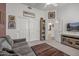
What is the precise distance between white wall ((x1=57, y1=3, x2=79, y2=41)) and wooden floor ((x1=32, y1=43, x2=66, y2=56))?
36cm

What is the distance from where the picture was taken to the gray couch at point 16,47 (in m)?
2.27

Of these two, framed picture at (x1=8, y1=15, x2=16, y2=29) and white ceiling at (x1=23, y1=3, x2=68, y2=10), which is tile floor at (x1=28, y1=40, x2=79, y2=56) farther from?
white ceiling at (x1=23, y1=3, x2=68, y2=10)

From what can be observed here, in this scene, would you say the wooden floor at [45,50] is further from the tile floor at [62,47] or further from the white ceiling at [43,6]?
the white ceiling at [43,6]

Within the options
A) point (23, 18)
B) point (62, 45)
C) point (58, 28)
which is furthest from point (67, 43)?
point (23, 18)

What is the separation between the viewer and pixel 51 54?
237 cm

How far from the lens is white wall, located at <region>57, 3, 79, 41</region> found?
7.80ft

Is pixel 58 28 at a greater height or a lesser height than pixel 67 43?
greater

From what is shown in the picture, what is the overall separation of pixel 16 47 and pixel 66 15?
108 cm

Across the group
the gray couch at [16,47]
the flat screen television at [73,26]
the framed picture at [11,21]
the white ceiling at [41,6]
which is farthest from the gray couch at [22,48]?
the flat screen television at [73,26]

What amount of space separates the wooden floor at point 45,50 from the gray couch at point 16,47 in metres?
0.10

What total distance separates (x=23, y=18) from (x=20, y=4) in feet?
0.83

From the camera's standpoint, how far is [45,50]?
95.5 inches

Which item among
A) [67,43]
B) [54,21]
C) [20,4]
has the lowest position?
[67,43]

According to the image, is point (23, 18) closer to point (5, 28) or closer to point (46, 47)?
point (5, 28)
